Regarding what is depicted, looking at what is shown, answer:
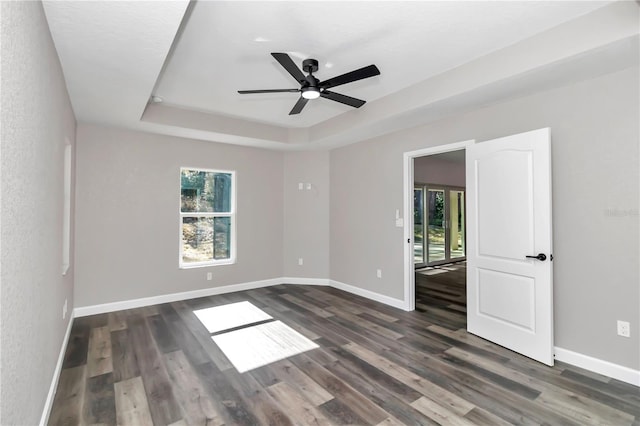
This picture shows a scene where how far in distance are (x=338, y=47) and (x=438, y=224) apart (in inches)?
259

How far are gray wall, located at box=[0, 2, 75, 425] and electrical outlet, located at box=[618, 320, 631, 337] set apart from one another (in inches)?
153

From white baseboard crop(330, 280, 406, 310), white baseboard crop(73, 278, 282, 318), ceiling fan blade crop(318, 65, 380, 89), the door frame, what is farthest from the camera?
white baseboard crop(330, 280, 406, 310)

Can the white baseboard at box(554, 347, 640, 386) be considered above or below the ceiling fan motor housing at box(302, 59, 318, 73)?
below

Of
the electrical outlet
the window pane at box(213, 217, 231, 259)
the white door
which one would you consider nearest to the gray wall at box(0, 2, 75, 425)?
the window pane at box(213, 217, 231, 259)

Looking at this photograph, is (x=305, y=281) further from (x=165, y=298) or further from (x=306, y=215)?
(x=165, y=298)

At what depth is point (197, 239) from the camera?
5066mm

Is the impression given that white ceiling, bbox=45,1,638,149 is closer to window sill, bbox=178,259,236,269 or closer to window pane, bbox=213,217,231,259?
window pane, bbox=213,217,231,259

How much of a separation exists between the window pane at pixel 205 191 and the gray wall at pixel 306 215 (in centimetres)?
112

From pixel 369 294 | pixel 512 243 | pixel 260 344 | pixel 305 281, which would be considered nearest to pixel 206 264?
pixel 305 281

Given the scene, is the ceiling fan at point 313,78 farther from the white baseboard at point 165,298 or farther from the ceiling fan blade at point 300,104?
the white baseboard at point 165,298

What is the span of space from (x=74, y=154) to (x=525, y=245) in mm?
5186

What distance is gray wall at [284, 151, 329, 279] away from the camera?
18.8ft

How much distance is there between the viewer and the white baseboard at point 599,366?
8.16 ft

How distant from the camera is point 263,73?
3141 millimetres
